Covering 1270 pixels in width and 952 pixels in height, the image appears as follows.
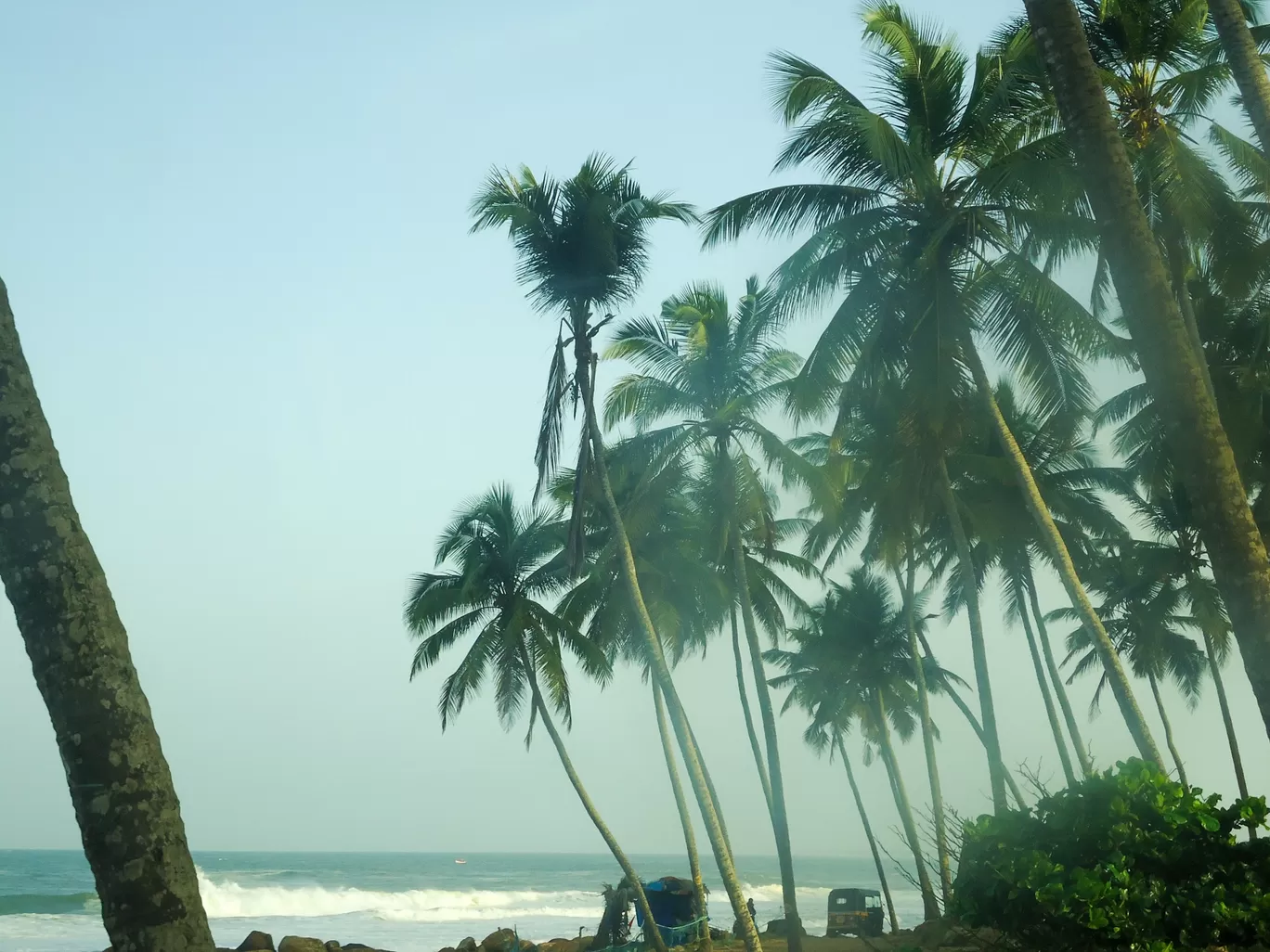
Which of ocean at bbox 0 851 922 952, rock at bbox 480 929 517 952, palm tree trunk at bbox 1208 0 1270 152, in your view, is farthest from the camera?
ocean at bbox 0 851 922 952

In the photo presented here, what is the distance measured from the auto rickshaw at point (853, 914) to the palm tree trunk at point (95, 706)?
25891 mm

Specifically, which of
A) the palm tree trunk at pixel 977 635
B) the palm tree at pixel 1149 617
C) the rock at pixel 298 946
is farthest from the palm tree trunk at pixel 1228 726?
the rock at pixel 298 946

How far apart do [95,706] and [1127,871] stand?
4810mm

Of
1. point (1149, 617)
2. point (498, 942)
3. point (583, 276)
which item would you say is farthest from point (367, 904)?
point (583, 276)

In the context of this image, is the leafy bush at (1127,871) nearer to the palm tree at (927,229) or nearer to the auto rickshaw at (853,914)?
the palm tree at (927,229)

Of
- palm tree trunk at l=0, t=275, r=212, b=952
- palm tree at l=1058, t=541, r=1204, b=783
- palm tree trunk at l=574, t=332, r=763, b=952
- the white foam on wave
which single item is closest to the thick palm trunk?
palm tree trunk at l=0, t=275, r=212, b=952

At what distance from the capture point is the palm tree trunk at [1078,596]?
41.8 ft

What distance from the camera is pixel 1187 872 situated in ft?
18.6

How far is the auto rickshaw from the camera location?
88.6ft

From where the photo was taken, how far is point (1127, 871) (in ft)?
18.1

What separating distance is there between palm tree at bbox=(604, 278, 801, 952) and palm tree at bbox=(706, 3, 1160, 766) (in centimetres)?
453

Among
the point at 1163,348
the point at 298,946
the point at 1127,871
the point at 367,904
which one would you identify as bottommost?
the point at 367,904

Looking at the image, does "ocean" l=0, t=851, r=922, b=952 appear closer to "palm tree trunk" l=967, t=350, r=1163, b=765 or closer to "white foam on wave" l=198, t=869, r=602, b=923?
"white foam on wave" l=198, t=869, r=602, b=923

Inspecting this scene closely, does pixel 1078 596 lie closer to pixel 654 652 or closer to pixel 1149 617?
pixel 654 652
